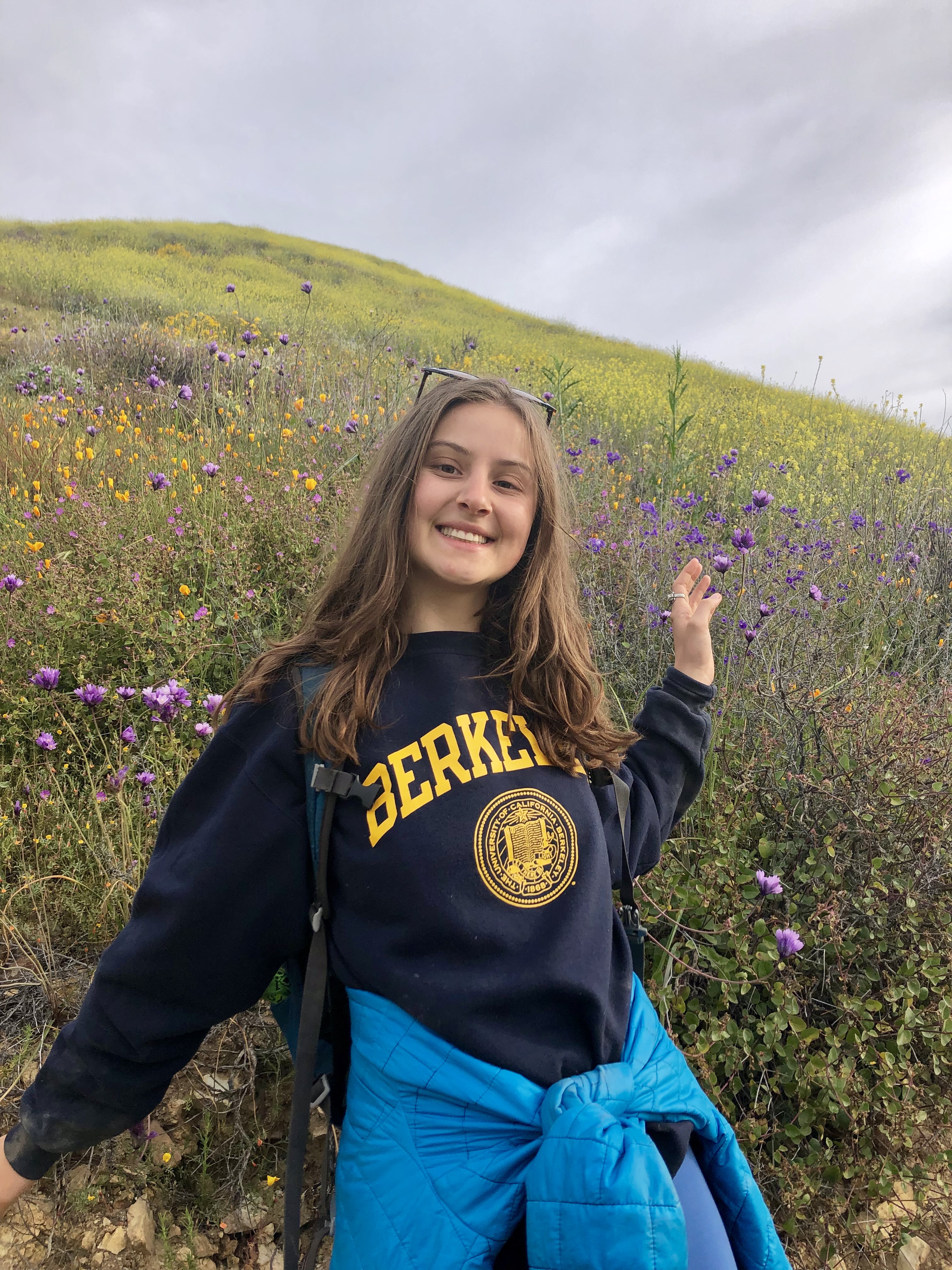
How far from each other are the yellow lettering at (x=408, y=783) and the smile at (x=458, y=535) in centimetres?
39

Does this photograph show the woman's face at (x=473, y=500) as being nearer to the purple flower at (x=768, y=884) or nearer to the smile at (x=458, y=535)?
the smile at (x=458, y=535)

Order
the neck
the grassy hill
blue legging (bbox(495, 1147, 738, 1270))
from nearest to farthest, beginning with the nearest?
1. blue legging (bbox(495, 1147, 738, 1270))
2. the neck
3. the grassy hill

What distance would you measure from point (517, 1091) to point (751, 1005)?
100 cm

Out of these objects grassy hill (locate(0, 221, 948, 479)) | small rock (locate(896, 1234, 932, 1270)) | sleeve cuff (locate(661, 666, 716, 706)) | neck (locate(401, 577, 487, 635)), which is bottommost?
small rock (locate(896, 1234, 932, 1270))

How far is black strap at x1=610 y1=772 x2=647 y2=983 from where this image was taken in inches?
49.5

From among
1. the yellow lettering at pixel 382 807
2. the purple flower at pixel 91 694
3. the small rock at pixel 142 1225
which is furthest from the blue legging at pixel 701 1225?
the purple flower at pixel 91 694

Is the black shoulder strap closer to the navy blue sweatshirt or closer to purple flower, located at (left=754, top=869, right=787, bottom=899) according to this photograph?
the navy blue sweatshirt

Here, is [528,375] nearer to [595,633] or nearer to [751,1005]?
Result: [595,633]

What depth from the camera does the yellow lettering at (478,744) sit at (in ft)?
3.73

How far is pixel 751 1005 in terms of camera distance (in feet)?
5.42

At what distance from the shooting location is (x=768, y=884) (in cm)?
161

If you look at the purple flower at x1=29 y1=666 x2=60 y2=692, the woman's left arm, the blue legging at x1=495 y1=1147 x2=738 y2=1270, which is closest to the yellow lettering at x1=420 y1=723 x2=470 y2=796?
the woman's left arm

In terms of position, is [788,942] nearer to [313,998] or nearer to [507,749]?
[507,749]

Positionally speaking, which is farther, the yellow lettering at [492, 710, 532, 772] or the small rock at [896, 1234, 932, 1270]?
the small rock at [896, 1234, 932, 1270]
